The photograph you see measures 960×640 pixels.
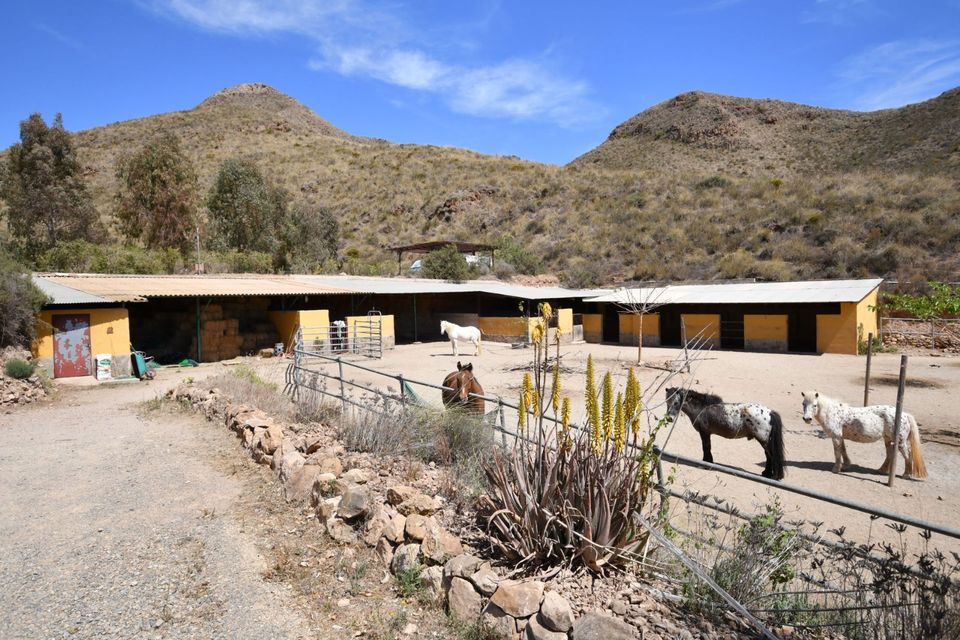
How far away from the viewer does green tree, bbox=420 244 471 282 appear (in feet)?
104

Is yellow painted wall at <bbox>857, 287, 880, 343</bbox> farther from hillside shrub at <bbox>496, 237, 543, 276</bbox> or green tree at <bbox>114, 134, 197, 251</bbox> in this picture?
green tree at <bbox>114, 134, 197, 251</bbox>

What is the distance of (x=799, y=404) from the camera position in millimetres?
11969

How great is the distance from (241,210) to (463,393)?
3130cm

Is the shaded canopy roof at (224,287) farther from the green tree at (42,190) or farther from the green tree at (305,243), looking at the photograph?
the green tree at (42,190)

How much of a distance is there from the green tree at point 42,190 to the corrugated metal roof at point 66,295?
14.0 m

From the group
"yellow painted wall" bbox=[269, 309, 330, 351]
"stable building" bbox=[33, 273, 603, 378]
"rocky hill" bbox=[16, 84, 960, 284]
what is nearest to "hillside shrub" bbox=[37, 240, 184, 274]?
"stable building" bbox=[33, 273, 603, 378]

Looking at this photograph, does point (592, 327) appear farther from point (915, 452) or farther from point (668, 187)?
point (668, 187)

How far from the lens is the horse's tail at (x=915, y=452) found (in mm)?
7270

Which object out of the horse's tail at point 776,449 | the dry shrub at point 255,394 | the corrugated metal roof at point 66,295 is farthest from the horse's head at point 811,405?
the corrugated metal roof at point 66,295

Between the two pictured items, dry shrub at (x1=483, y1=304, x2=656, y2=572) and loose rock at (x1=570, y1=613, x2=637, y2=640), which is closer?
loose rock at (x1=570, y1=613, x2=637, y2=640)

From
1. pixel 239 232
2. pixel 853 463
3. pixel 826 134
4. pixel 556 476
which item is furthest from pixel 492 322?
pixel 826 134

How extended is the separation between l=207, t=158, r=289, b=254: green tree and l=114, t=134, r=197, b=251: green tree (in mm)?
1938

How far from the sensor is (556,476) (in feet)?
11.6

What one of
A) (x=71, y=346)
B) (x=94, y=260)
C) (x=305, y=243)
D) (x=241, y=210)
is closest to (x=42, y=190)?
(x=94, y=260)
